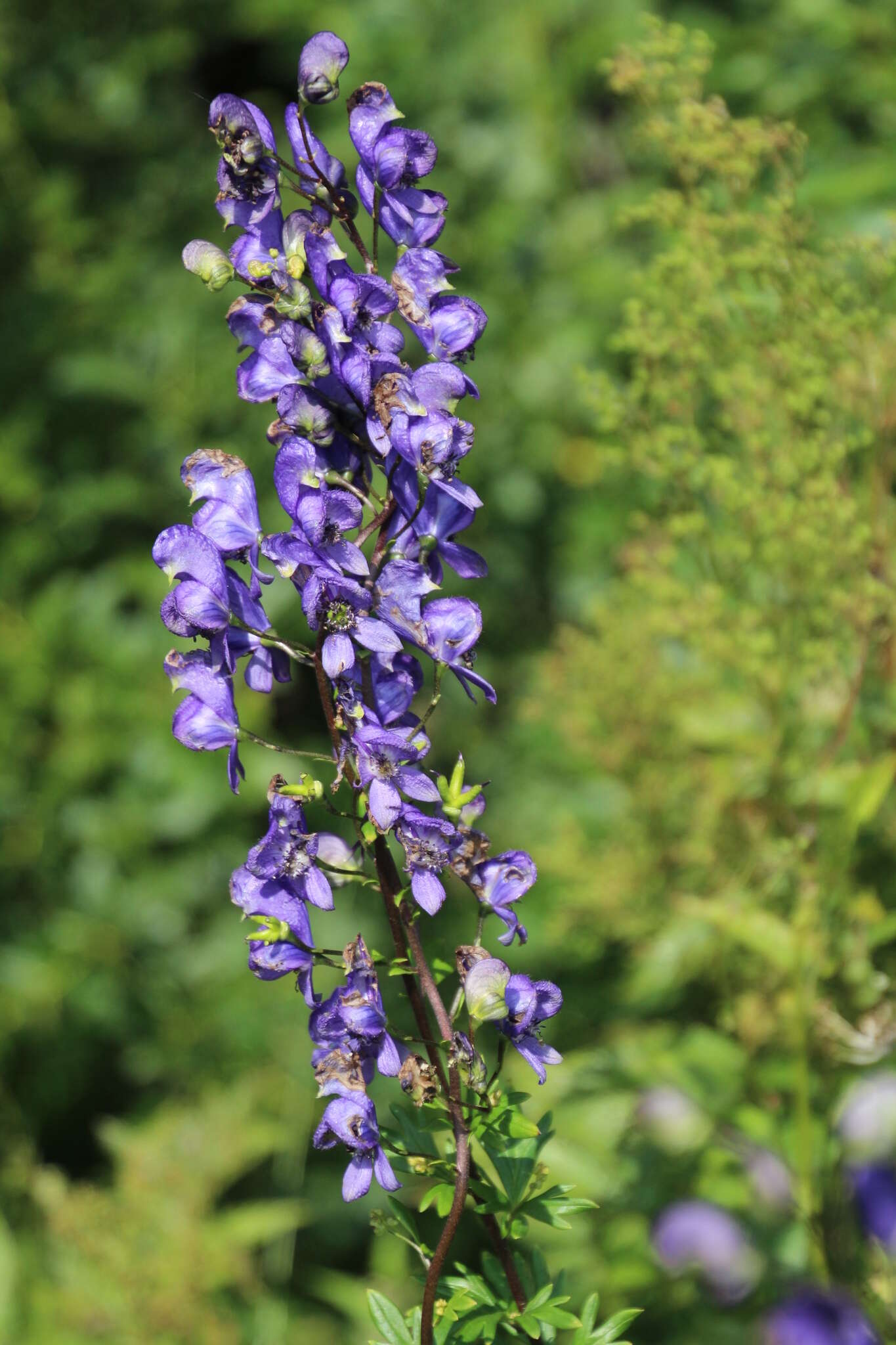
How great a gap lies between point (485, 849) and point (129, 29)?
2596 mm

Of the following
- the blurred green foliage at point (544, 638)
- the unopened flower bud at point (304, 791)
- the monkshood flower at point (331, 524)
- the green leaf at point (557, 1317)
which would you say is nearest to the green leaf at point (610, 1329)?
the green leaf at point (557, 1317)

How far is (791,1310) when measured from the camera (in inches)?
29.8

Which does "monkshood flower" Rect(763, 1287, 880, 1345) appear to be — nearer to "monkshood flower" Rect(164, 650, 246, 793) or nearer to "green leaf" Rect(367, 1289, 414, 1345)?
"green leaf" Rect(367, 1289, 414, 1345)

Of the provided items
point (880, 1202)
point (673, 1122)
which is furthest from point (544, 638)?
point (880, 1202)

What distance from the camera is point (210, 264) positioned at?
709 millimetres

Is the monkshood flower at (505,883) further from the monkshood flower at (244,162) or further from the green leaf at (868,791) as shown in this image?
the green leaf at (868,791)

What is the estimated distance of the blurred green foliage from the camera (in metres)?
1.29

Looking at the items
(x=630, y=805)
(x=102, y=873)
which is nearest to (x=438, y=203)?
(x=630, y=805)

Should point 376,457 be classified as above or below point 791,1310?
above

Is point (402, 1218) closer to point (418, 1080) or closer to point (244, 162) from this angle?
point (418, 1080)

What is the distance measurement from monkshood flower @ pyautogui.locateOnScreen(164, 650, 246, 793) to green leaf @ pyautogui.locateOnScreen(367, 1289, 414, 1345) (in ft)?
1.13

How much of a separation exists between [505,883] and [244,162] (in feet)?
1.55

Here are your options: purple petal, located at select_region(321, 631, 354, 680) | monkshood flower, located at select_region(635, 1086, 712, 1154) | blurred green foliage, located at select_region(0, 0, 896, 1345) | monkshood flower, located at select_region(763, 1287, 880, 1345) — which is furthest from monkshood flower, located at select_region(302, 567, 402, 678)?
monkshood flower, located at select_region(635, 1086, 712, 1154)

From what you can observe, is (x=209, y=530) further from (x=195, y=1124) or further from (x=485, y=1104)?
(x=195, y=1124)
